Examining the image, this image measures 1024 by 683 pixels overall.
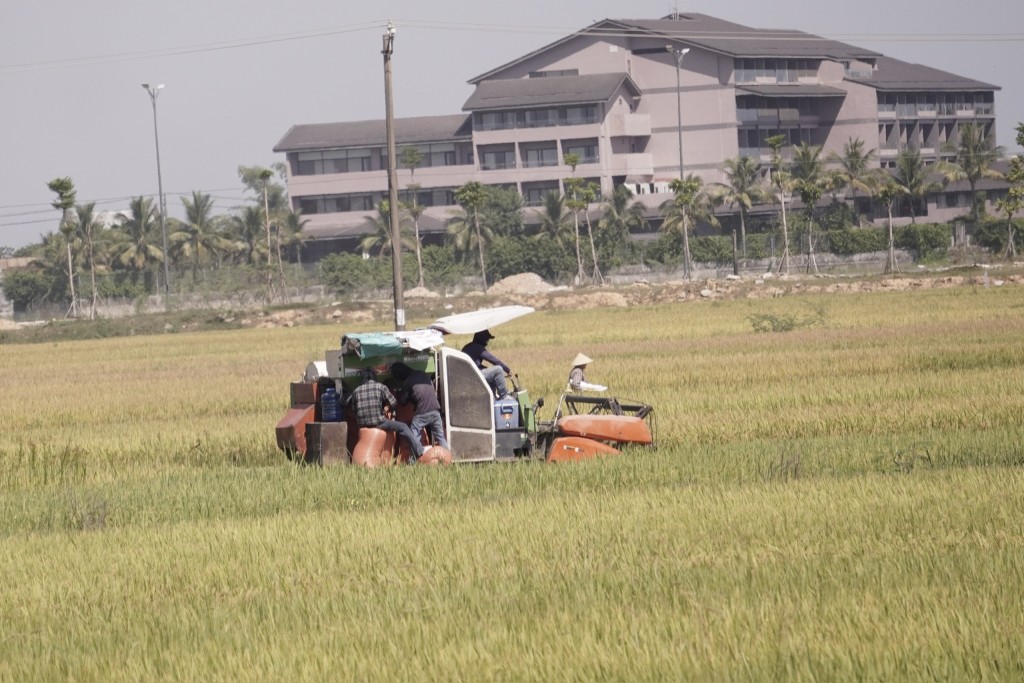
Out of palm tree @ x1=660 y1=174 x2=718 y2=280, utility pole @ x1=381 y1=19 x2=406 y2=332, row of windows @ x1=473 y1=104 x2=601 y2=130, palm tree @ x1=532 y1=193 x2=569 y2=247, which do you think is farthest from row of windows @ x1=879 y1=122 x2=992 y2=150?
utility pole @ x1=381 y1=19 x2=406 y2=332

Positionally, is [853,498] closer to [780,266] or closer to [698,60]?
[780,266]

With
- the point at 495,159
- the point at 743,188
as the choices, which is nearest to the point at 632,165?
the point at 495,159

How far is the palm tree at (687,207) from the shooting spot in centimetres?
7875

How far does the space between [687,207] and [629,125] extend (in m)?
13.6

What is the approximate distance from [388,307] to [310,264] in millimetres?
31219

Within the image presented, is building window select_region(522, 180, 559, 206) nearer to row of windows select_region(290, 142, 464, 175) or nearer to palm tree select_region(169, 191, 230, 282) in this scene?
row of windows select_region(290, 142, 464, 175)

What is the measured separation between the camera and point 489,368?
16.0 m

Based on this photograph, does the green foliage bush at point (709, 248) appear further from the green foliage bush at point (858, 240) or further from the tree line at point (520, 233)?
the green foliage bush at point (858, 240)

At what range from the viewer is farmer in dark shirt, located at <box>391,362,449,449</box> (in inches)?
603

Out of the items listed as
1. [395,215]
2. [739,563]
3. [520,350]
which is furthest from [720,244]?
[739,563]

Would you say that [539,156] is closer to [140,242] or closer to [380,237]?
[380,237]

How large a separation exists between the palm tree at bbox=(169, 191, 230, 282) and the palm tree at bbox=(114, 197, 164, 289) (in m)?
1.41

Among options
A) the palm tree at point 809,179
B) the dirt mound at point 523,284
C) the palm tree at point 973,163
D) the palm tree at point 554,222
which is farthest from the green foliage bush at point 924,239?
the dirt mound at point 523,284

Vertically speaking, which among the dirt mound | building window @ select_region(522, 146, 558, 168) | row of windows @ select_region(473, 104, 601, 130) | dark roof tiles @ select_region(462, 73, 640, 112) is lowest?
the dirt mound
